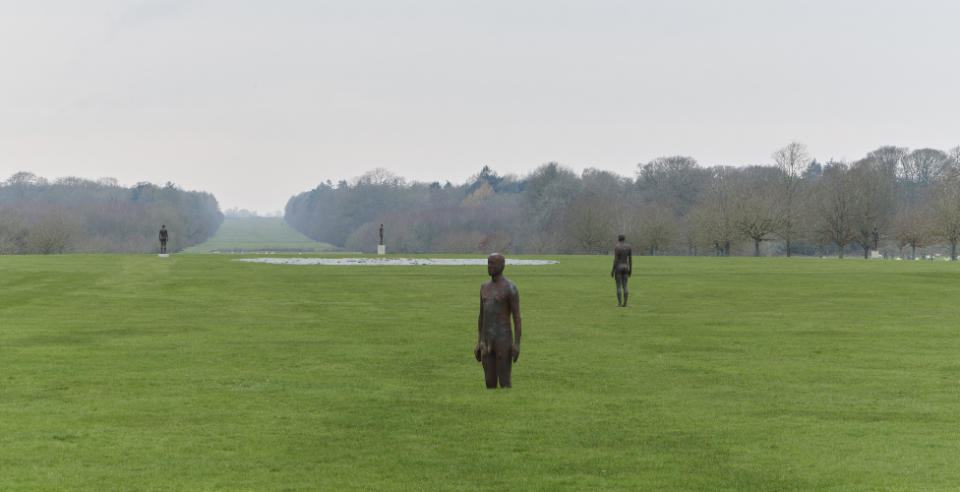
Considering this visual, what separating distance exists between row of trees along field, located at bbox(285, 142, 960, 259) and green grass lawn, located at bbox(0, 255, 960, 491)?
6853 cm

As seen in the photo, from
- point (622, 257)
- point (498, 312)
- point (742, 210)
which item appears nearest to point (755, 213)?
point (742, 210)

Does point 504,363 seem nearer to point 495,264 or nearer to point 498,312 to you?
point 498,312

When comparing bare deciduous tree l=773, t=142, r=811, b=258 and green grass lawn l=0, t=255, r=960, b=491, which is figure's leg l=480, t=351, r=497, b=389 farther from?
bare deciduous tree l=773, t=142, r=811, b=258

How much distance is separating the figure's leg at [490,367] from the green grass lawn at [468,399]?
234 mm

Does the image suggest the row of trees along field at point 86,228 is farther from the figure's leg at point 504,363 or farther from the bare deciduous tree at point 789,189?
the figure's leg at point 504,363

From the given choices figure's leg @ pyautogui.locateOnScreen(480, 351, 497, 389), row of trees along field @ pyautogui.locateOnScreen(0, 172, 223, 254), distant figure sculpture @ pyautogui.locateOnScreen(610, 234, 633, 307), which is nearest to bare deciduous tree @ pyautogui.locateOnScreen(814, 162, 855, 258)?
distant figure sculpture @ pyautogui.locateOnScreen(610, 234, 633, 307)

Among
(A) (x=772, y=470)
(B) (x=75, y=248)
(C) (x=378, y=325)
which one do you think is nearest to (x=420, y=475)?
(A) (x=772, y=470)

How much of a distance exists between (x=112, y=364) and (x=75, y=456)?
302 inches

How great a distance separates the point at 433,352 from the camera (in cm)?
2061

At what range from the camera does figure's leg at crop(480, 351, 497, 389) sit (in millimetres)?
15586

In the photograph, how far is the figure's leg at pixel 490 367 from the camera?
15586 mm

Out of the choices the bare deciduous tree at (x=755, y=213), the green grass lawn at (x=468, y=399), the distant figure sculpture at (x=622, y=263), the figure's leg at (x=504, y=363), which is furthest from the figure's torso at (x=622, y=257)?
the bare deciduous tree at (x=755, y=213)

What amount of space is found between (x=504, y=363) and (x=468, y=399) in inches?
41.8

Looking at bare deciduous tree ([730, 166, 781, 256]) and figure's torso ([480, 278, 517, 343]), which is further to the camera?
bare deciduous tree ([730, 166, 781, 256])
